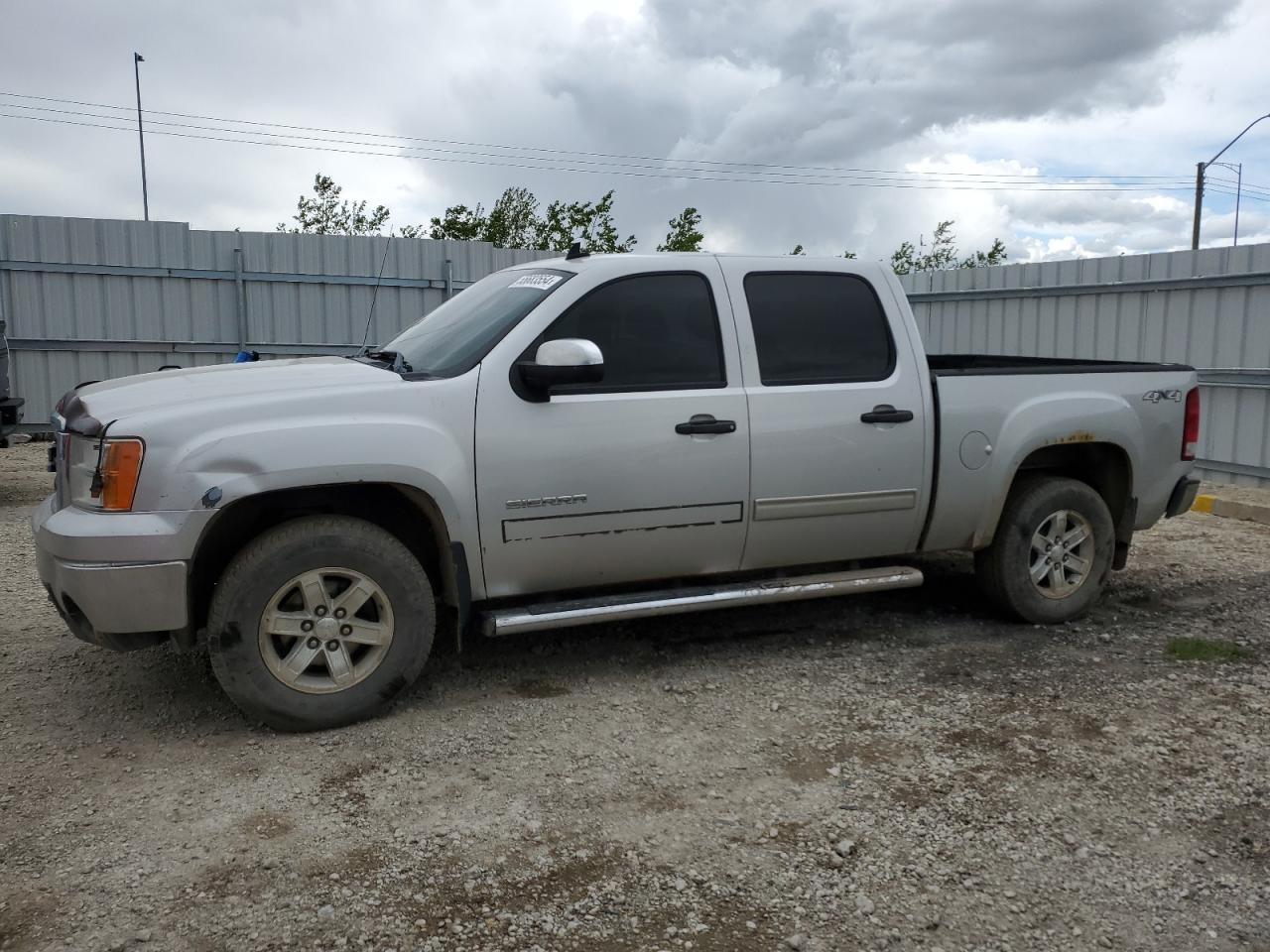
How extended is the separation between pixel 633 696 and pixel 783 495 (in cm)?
110

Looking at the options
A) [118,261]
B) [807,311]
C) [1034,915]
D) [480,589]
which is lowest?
[1034,915]

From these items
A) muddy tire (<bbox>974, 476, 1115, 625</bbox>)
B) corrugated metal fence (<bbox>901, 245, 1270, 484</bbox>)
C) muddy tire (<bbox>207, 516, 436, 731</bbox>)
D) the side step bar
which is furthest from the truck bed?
corrugated metal fence (<bbox>901, 245, 1270, 484</bbox>)

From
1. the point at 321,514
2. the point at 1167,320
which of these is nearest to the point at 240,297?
the point at 321,514

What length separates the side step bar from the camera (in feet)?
14.4

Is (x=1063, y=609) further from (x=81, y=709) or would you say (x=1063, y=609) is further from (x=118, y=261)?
(x=118, y=261)

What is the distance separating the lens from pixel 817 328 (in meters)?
5.07

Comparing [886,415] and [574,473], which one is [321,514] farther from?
[886,415]

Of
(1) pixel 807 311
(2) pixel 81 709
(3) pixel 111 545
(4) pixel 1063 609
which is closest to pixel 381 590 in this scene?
(3) pixel 111 545

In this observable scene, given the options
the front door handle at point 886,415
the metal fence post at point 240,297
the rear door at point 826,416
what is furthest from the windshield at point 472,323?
the metal fence post at point 240,297

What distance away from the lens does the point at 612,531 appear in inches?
178

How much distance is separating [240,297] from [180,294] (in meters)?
0.69

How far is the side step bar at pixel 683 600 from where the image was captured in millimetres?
4387

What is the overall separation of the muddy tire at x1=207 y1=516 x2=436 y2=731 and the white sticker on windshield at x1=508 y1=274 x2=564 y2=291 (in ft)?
4.28

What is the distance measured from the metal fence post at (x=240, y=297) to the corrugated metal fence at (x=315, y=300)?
0.7 inches
